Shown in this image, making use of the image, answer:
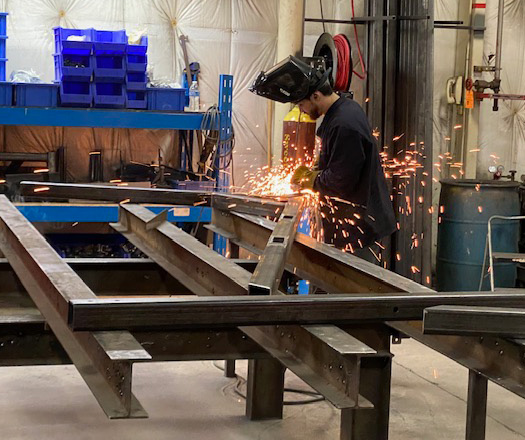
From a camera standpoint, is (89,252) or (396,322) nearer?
(396,322)

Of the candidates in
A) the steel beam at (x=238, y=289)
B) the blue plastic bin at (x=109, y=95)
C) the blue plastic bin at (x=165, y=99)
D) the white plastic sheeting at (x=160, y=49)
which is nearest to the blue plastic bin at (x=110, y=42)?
the blue plastic bin at (x=109, y=95)

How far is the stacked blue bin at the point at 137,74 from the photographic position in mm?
6852

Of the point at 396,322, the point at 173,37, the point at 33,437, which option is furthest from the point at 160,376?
the point at 173,37

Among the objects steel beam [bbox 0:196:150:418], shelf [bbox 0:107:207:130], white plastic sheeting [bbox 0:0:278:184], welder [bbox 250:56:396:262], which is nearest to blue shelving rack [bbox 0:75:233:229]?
shelf [bbox 0:107:207:130]

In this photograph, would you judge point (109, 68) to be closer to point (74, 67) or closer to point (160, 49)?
point (74, 67)

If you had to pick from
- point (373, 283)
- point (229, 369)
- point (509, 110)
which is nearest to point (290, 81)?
point (229, 369)

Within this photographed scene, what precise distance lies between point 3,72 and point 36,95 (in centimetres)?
39

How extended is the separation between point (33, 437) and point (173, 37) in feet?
14.7

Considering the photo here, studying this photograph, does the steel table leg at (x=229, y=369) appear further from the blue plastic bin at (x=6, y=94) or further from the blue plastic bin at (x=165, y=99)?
the blue plastic bin at (x=6, y=94)

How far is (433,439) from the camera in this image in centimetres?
415

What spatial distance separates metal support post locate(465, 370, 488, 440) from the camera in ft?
9.44

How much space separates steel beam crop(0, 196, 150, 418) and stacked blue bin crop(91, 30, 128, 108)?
10.2 feet

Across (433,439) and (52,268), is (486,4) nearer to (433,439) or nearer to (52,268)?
(433,439)

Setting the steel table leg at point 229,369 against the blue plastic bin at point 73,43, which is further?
the blue plastic bin at point 73,43
